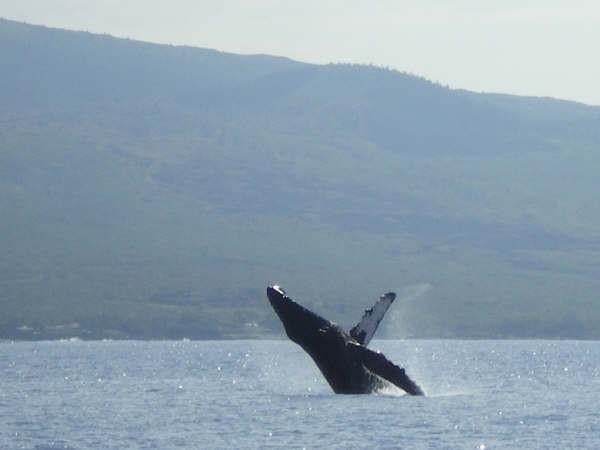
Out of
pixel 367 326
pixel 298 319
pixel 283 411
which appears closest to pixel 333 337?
pixel 298 319

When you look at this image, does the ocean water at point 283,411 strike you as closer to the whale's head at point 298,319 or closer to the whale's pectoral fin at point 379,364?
the whale's pectoral fin at point 379,364

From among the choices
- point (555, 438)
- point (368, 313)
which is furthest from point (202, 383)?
point (555, 438)

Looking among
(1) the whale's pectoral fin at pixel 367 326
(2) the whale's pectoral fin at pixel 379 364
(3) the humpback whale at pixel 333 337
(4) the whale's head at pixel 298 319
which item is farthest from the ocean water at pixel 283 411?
(4) the whale's head at pixel 298 319

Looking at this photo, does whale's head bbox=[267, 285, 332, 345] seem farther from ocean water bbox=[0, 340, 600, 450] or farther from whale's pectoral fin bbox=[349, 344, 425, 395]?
ocean water bbox=[0, 340, 600, 450]

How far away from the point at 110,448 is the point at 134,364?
62536mm

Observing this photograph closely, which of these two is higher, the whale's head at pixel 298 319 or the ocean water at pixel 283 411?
the whale's head at pixel 298 319

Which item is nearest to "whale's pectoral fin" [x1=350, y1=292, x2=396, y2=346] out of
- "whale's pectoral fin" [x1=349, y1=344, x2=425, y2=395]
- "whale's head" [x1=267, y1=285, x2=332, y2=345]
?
"whale's pectoral fin" [x1=349, y1=344, x2=425, y2=395]

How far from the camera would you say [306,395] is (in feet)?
228

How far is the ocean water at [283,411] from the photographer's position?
53.2 m

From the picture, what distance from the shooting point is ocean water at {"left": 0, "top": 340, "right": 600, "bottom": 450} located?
174 feet

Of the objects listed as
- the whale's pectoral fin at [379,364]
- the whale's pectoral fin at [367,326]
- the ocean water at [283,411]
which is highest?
the whale's pectoral fin at [367,326]

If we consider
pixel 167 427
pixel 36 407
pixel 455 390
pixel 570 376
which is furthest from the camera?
pixel 570 376

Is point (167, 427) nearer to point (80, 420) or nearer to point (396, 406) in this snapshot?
point (80, 420)

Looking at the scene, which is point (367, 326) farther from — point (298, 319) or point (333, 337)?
point (298, 319)
